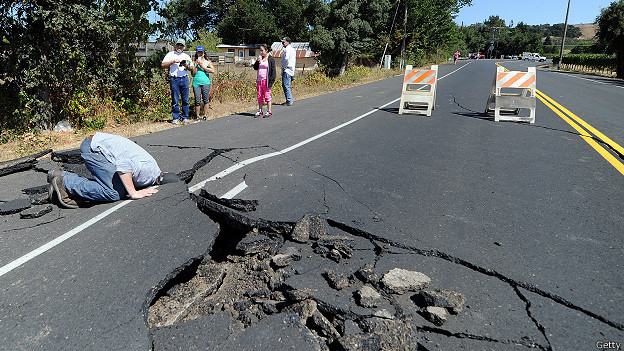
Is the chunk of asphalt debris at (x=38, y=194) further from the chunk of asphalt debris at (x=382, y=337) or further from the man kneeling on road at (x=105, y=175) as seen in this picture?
the chunk of asphalt debris at (x=382, y=337)

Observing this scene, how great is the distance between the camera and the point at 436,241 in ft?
12.3

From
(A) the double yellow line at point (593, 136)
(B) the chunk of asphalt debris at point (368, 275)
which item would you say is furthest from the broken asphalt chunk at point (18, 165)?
(A) the double yellow line at point (593, 136)

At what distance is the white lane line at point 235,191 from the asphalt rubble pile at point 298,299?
0.99 metres

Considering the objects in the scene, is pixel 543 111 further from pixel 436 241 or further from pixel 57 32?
pixel 57 32

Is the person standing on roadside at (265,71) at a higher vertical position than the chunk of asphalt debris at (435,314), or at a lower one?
higher

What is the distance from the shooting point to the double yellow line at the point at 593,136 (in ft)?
21.7

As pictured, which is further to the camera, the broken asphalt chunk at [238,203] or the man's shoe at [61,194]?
the man's shoe at [61,194]

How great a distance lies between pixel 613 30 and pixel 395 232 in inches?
1572

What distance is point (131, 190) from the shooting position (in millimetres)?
4547

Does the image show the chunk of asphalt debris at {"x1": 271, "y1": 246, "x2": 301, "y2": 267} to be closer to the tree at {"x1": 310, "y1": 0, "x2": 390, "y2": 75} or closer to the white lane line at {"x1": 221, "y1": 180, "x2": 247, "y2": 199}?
the white lane line at {"x1": 221, "y1": 180, "x2": 247, "y2": 199}

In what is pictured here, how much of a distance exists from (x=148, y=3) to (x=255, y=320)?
1019cm

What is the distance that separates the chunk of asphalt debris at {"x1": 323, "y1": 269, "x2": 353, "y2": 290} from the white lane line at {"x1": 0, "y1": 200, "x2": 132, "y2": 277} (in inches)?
99.2

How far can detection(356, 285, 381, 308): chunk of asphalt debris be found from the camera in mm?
2793

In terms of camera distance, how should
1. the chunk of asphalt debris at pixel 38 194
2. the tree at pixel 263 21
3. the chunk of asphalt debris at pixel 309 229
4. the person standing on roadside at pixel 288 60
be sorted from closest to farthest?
the chunk of asphalt debris at pixel 309 229 < the chunk of asphalt debris at pixel 38 194 < the person standing on roadside at pixel 288 60 < the tree at pixel 263 21
